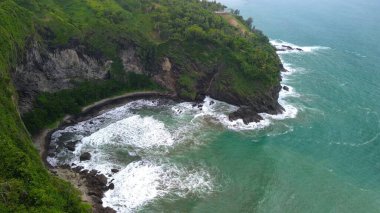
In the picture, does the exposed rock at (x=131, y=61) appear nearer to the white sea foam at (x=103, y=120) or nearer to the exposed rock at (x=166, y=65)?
→ the exposed rock at (x=166, y=65)

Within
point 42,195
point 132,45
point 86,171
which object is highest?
point 132,45

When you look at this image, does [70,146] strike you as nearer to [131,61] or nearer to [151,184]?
[151,184]

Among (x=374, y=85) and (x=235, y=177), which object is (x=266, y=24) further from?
(x=235, y=177)

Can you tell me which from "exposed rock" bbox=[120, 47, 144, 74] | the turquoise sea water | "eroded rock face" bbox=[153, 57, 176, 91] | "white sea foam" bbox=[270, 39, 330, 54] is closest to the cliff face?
"eroded rock face" bbox=[153, 57, 176, 91]

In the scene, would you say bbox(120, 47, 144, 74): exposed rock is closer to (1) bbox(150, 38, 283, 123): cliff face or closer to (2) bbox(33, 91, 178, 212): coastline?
(1) bbox(150, 38, 283, 123): cliff face

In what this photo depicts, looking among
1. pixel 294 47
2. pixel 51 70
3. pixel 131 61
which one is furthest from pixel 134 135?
pixel 294 47

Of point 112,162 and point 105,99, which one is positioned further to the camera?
point 105,99

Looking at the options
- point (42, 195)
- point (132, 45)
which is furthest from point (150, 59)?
point (42, 195)
